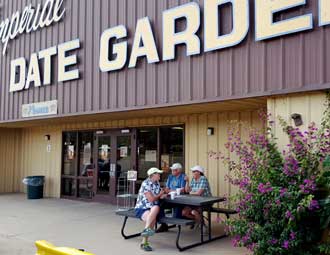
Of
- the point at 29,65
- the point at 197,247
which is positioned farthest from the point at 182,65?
the point at 29,65

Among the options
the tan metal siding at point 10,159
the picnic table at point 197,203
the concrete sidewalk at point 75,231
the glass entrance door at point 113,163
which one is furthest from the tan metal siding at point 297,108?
the tan metal siding at point 10,159

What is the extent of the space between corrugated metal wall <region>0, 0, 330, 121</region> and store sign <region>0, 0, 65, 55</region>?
0.22m

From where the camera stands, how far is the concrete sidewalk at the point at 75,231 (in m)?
6.57

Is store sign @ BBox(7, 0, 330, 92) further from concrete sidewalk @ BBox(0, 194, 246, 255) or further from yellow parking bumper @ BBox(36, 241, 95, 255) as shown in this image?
yellow parking bumper @ BBox(36, 241, 95, 255)

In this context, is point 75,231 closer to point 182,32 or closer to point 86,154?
point 182,32

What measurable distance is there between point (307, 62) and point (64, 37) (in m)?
6.92

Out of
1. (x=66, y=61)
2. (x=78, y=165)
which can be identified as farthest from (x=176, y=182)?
(x=78, y=165)

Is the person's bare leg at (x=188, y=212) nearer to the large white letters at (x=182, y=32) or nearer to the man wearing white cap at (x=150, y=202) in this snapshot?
the man wearing white cap at (x=150, y=202)

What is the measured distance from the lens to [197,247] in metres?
6.68

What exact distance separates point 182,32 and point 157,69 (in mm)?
958

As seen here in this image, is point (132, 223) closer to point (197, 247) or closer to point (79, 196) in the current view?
point (197, 247)

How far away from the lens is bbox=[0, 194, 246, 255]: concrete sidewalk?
6.57 m

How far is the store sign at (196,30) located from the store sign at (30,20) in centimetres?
255

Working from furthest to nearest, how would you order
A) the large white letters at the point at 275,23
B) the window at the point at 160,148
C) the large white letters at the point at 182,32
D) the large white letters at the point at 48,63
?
the large white letters at the point at 48,63
the window at the point at 160,148
the large white letters at the point at 182,32
the large white letters at the point at 275,23
